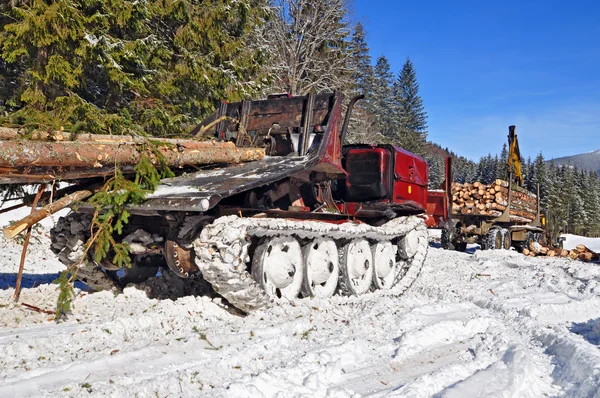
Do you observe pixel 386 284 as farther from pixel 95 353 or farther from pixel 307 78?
pixel 307 78

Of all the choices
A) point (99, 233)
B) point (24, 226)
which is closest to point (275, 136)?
point (99, 233)

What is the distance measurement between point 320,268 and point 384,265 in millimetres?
1815

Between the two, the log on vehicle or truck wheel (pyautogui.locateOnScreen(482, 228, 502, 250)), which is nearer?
the log on vehicle

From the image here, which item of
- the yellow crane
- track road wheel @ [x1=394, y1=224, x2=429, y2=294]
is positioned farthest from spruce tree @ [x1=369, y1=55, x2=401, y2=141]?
track road wheel @ [x1=394, y1=224, x2=429, y2=294]

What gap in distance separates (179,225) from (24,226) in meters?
1.37

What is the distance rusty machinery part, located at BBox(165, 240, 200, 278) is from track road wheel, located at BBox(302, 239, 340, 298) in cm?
150

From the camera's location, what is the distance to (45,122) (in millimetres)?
4785

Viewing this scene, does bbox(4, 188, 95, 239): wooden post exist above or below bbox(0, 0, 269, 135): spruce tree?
below

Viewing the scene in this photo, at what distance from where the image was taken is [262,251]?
17.4ft

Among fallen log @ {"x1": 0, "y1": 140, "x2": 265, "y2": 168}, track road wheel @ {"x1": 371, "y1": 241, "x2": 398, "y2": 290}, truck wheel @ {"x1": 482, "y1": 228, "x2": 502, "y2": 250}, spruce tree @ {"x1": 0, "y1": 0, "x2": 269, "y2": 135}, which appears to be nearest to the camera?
fallen log @ {"x1": 0, "y1": 140, "x2": 265, "y2": 168}

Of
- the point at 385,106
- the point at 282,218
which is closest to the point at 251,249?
the point at 282,218

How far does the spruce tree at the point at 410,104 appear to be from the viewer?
56375 mm

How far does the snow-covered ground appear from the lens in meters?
3.11

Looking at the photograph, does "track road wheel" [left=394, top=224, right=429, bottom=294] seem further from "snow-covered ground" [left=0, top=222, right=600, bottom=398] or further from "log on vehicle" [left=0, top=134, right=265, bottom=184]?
"log on vehicle" [left=0, top=134, right=265, bottom=184]
